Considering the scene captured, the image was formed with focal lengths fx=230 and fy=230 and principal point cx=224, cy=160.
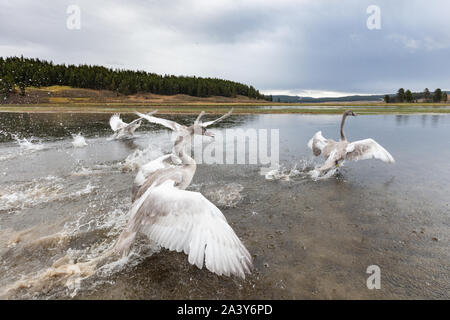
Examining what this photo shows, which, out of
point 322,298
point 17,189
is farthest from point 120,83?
point 322,298

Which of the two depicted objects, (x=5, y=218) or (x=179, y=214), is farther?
(x=5, y=218)

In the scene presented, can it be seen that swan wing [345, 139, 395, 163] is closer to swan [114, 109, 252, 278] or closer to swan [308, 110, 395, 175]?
swan [308, 110, 395, 175]

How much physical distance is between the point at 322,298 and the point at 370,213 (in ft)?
11.2

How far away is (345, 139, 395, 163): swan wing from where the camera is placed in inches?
332

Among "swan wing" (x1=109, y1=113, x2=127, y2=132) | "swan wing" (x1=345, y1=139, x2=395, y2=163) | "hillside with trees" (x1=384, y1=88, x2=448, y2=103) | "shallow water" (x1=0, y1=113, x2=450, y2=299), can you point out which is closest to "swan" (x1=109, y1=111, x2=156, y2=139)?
"swan wing" (x1=109, y1=113, x2=127, y2=132)

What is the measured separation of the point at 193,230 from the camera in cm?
340

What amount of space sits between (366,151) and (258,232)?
6143 mm

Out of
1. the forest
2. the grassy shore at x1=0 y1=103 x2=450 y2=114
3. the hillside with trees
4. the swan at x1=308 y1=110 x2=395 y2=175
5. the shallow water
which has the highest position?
the forest

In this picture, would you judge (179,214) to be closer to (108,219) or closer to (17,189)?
(108,219)

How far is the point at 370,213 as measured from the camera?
19.0 ft

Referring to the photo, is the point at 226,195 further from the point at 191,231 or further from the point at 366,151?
the point at 366,151

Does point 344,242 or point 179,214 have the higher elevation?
point 179,214

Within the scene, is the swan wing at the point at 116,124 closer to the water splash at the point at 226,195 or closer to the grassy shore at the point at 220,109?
the water splash at the point at 226,195

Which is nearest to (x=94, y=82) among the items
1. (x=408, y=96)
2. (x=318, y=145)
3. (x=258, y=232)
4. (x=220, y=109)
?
(x=220, y=109)
